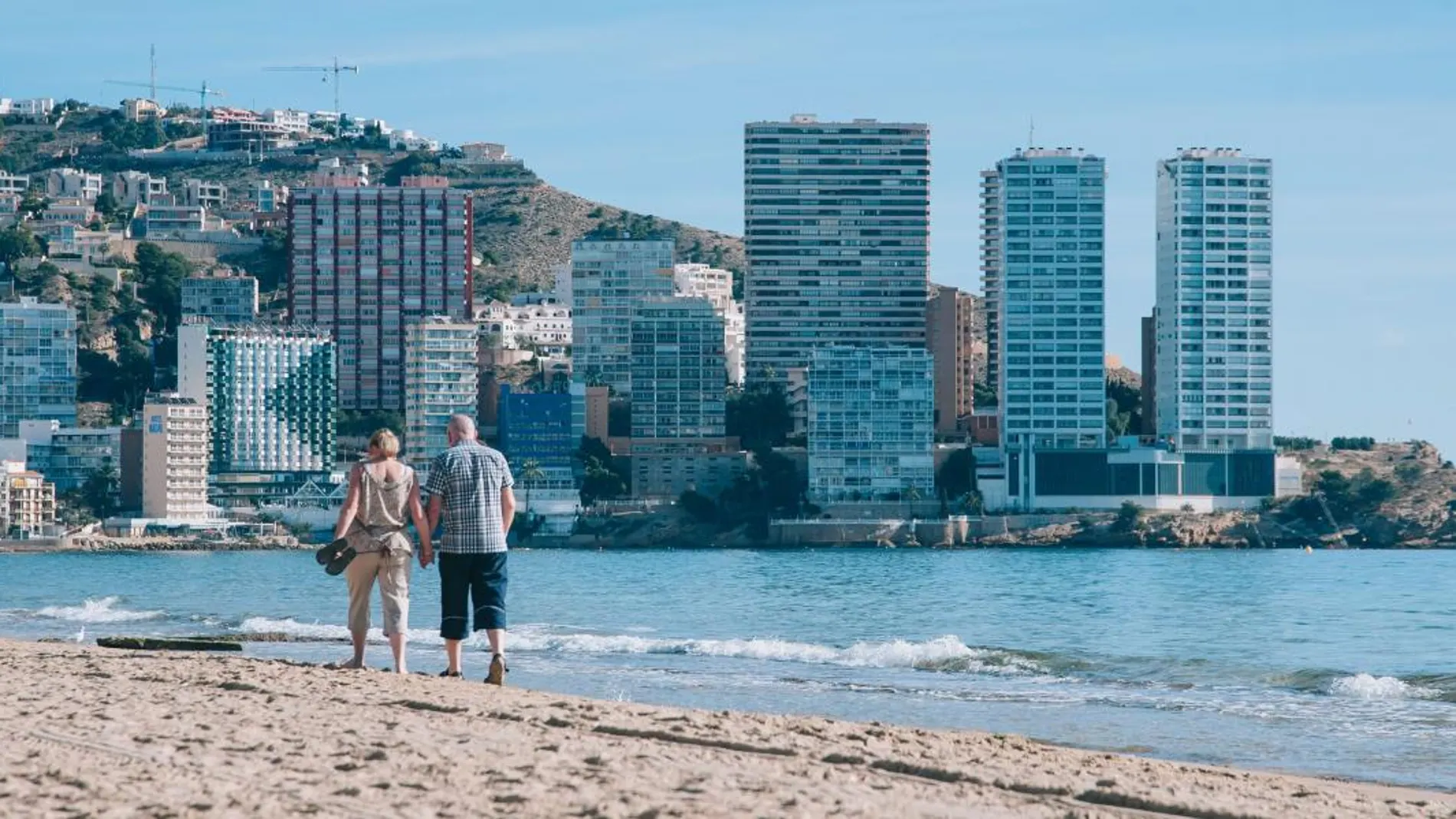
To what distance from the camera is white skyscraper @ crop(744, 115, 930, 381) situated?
144375mm

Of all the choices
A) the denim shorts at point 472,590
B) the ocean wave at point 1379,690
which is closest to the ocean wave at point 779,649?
the ocean wave at point 1379,690

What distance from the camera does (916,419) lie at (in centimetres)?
12081

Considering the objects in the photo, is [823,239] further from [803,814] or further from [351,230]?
[803,814]

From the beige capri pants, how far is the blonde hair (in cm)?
60

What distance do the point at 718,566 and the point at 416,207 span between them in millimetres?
58745

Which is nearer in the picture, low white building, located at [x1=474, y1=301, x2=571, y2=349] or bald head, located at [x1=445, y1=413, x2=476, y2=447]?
bald head, located at [x1=445, y1=413, x2=476, y2=447]

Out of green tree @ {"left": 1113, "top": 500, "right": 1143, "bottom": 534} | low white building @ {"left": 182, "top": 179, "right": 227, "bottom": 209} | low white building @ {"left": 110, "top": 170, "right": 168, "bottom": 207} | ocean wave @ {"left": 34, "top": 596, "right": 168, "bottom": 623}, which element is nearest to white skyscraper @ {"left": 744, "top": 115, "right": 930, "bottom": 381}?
green tree @ {"left": 1113, "top": 500, "right": 1143, "bottom": 534}

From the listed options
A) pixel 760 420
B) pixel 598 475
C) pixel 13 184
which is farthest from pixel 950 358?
pixel 13 184

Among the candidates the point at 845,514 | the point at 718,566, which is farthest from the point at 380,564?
the point at 845,514

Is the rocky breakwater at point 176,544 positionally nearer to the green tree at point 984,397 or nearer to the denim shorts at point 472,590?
the green tree at point 984,397

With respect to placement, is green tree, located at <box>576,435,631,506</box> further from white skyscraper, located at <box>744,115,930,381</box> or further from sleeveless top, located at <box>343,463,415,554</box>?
sleeveless top, located at <box>343,463,415,554</box>

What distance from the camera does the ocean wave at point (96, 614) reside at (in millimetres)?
36094

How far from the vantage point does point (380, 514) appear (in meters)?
14.3

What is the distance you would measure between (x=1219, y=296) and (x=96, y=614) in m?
92.7
